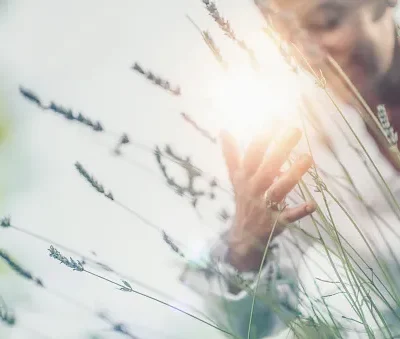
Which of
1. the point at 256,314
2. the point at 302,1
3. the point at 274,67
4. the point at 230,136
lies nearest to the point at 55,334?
the point at 256,314

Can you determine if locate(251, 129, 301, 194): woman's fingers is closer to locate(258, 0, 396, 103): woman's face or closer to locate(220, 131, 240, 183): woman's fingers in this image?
locate(220, 131, 240, 183): woman's fingers

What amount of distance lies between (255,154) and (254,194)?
0.21 ft


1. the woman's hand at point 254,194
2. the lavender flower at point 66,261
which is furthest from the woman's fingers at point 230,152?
the lavender flower at point 66,261

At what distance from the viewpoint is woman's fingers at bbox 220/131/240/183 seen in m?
0.83

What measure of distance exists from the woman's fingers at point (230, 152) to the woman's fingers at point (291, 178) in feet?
0.46

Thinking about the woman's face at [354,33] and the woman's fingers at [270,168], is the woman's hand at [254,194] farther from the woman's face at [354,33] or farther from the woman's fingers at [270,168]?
the woman's face at [354,33]

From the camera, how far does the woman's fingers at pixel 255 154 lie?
80 cm

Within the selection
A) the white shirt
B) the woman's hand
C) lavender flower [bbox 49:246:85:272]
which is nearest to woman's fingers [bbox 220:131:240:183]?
the woman's hand

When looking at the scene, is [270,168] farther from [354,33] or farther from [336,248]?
[354,33]

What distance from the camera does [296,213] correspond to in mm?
706

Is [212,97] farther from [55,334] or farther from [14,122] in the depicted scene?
[55,334]

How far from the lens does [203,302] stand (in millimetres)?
867

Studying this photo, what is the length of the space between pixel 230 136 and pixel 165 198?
0.16 meters

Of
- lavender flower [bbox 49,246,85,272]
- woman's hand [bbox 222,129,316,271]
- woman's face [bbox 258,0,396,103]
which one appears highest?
woman's face [bbox 258,0,396,103]
